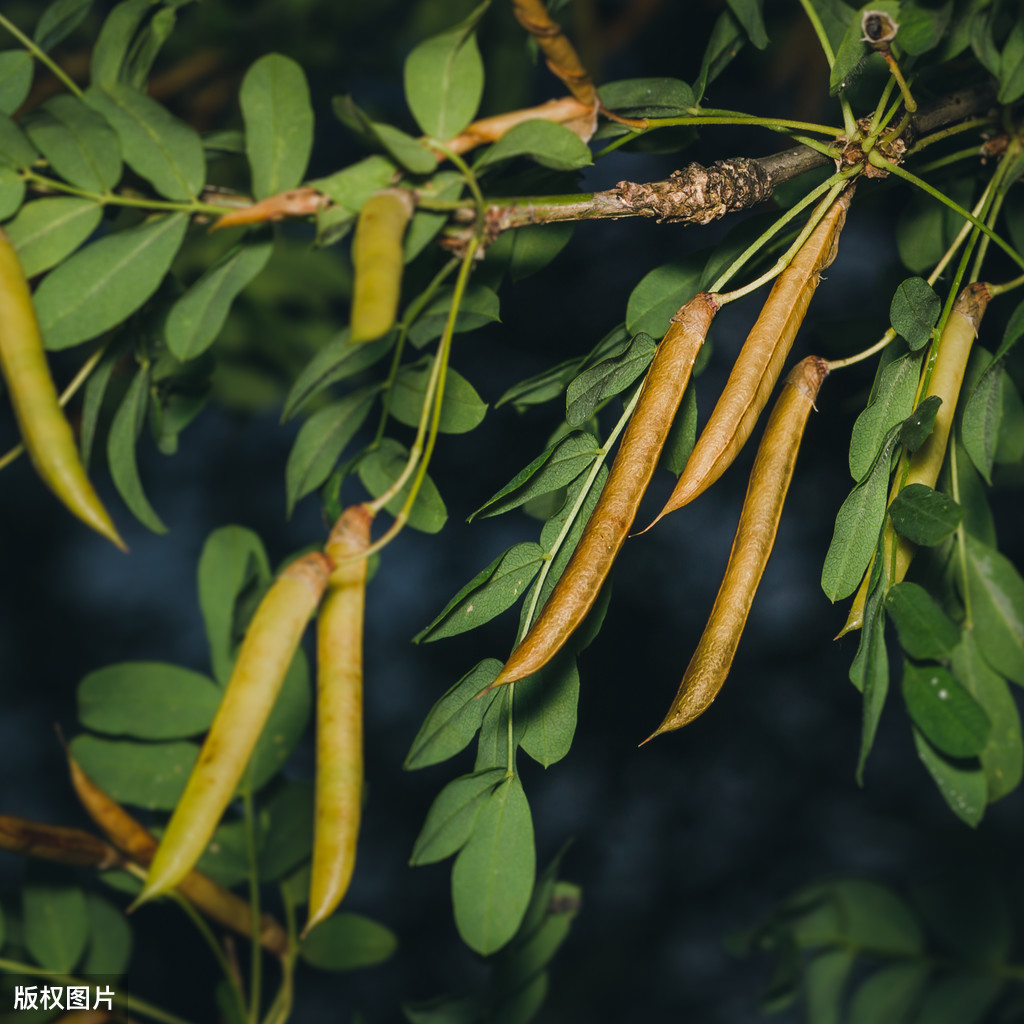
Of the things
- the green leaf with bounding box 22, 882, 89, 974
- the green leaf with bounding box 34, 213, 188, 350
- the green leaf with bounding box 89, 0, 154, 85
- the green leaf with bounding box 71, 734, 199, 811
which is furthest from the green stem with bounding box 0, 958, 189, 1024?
the green leaf with bounding box 89, 0, 154, 85

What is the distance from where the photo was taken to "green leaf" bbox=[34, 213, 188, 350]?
356 mm

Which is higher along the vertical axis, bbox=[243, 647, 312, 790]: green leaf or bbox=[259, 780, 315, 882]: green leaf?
bbox=[243, 647, 312, 790]: green leaf

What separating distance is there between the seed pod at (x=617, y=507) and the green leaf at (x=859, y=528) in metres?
0.08

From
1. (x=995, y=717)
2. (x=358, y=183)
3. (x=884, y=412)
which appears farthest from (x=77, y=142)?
(x=995, y=717)

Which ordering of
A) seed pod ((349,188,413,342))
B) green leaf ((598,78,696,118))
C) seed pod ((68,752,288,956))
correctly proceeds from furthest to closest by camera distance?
1. seed pod ((68,752,288,956))
2. green leaf ((598,78,696,118))
3. seed pod ((349,188,413,342))

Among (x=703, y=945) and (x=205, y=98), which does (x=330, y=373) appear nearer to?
(x=205, y=98)

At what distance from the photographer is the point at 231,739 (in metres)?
0.28

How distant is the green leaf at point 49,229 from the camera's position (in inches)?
14.3

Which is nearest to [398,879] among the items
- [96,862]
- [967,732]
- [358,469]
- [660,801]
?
[660,801]

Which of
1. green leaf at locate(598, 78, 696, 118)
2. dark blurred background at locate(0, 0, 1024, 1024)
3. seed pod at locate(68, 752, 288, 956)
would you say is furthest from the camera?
dark blurred background at locate(0, 0, 1024, 1024)

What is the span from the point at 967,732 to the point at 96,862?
461mm

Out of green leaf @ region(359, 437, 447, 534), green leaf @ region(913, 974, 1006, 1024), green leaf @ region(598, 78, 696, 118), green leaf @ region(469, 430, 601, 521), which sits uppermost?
green leaf @ region(598, 78, 696, 118)

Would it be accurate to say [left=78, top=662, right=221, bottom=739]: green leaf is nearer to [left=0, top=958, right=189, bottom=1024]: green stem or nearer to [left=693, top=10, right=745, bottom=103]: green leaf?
[left=0, top=958, right=189, bottom=1024]: green stem

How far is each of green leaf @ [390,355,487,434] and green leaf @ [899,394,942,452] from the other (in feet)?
0.57
